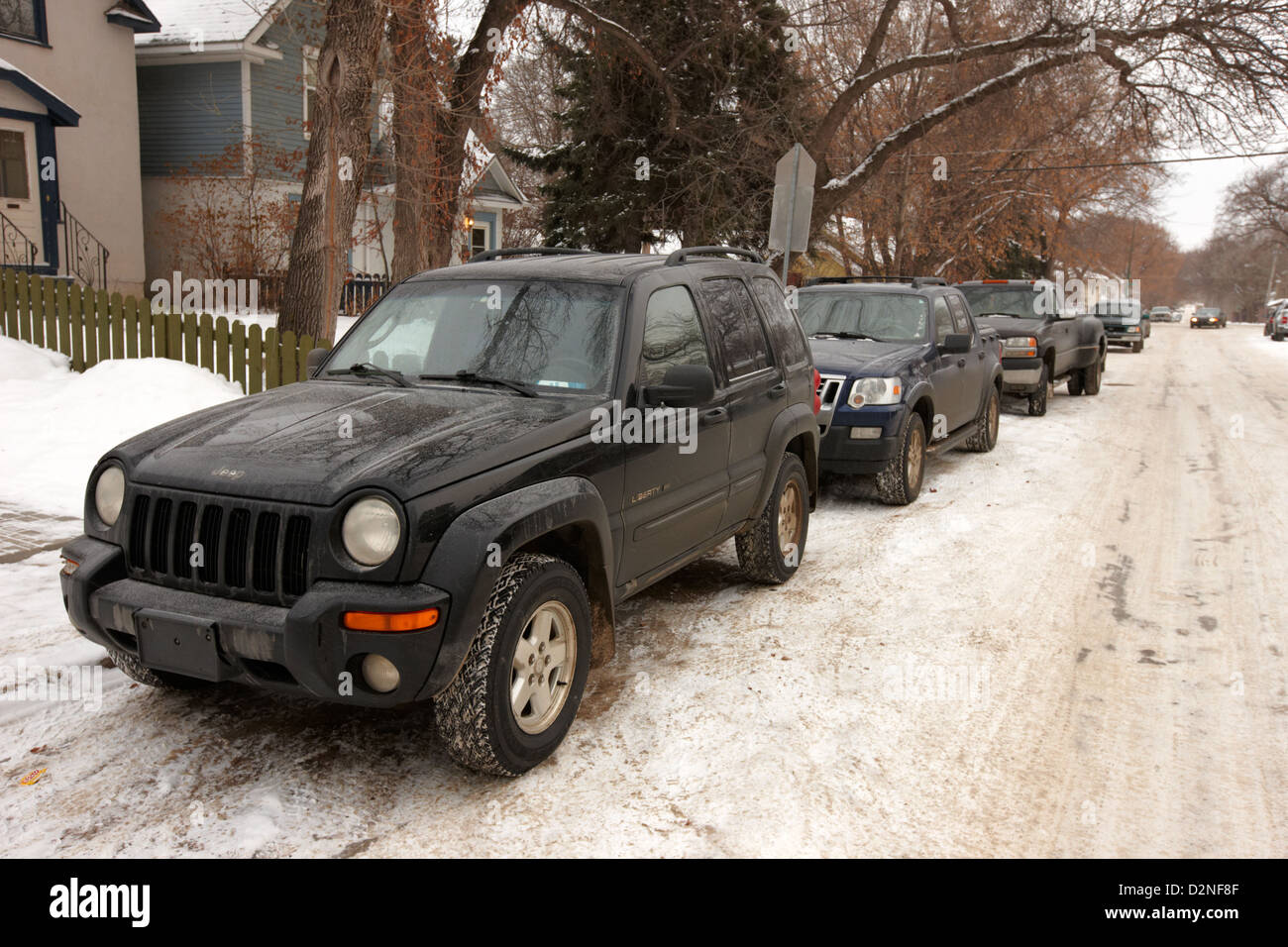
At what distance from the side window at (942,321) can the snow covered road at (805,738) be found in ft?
10.5

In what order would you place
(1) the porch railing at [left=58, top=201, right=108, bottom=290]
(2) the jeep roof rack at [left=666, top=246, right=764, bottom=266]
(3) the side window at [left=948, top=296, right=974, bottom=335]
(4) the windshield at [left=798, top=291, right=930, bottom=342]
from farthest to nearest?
(1) the porch railing at [left=58, top=201, right=108, bottom=290] < (3) the side window at [left=948, top=296, right=974, bottom=335] < (4) the windshield at [left=798, top=291, right=930, bottom=342] < (2) the jeep roof rack at [left=666, top=246, right=764, bottom=266]

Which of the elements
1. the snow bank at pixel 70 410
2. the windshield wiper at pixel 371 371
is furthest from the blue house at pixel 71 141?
the windshield wiper at pixel 371 371

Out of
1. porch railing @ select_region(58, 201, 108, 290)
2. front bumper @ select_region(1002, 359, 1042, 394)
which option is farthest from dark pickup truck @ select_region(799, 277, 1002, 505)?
porch railing @ select_region(58, 201, 108, 290)

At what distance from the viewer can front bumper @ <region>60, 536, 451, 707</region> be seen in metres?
3.47

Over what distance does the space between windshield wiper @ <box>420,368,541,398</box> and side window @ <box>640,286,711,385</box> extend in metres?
0.55

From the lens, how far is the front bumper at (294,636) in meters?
3.47

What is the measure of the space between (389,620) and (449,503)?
1.51 ft

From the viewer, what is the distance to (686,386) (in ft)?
15.0

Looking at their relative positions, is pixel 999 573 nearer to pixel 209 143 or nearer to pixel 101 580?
pixel 101 580

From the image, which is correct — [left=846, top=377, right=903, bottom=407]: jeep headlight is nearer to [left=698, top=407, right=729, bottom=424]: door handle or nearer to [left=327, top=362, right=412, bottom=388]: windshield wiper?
[left=698, top=407, right=729, bottom=424]: door handle

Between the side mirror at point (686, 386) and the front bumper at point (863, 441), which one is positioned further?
the front bumper at point (863, 441)

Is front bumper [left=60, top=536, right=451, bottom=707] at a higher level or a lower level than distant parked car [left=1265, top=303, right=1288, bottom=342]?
lower

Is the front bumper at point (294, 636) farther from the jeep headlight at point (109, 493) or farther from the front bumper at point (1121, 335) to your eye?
the front bumper at point (1121, 335)
